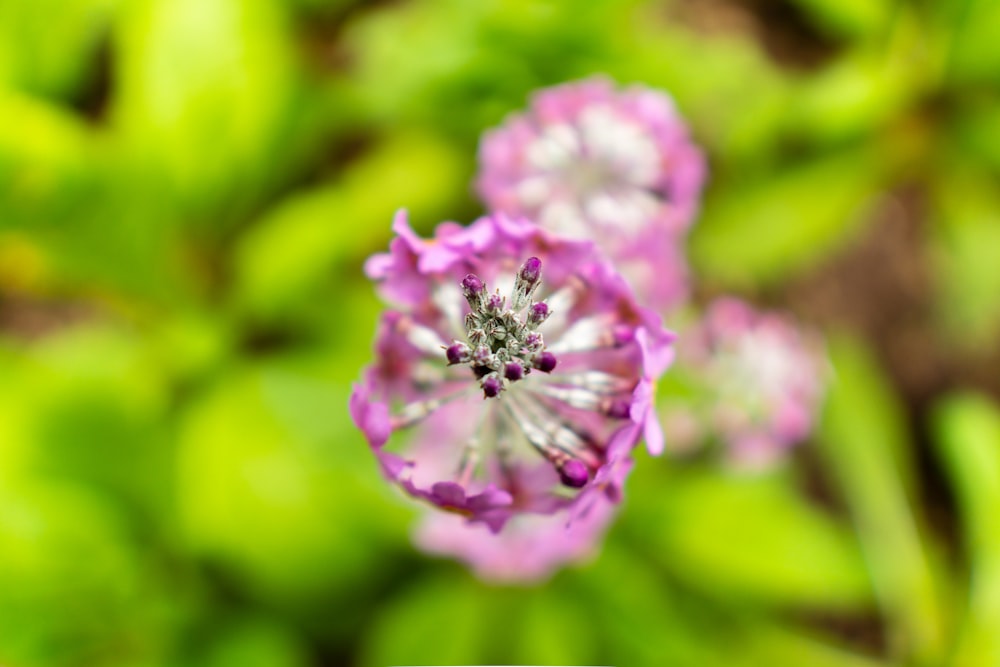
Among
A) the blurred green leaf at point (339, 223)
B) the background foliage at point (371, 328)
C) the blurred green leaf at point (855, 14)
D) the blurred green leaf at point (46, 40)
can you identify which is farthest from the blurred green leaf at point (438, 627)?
the blurred green leaf at point (855, 14)

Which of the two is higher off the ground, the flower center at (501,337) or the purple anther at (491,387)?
the flower center at (501,337)

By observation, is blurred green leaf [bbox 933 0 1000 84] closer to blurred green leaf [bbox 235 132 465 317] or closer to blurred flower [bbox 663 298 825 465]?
blurred flower [bbox 663 298 825 465]

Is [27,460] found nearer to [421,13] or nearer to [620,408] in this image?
[421,13]

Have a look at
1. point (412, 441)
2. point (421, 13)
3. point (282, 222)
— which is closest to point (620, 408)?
point (412, 441)

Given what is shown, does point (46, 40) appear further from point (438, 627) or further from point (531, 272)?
point (531, 272)

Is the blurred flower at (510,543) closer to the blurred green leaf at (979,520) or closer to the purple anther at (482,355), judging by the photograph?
the purple anther at (482,355)
